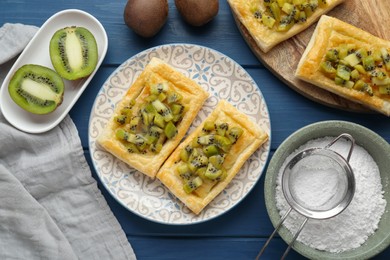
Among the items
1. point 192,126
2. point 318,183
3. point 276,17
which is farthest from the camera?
point 192,126

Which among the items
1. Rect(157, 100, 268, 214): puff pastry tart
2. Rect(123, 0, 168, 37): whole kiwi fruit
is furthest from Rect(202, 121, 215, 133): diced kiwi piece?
Rect(123, 0, 168, 37): whole kiwi fruit

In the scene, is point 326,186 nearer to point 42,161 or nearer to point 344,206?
point 344,206

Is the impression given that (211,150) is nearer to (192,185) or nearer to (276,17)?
(192,185)

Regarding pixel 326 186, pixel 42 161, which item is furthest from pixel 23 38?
pixel 326 186

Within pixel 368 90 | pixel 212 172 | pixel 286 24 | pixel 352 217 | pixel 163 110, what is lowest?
pixel 352 217

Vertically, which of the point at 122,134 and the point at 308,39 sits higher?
the point at 308,39

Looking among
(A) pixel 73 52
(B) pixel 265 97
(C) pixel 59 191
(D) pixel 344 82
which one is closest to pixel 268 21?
(B) pixel 265 97
